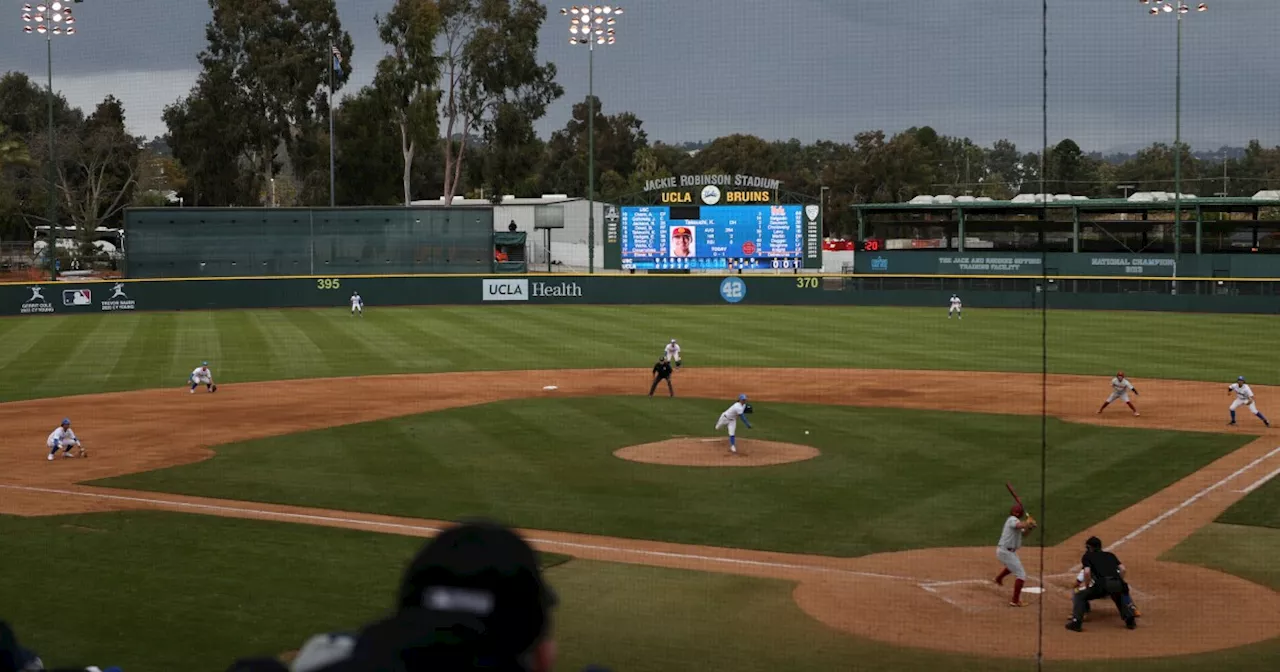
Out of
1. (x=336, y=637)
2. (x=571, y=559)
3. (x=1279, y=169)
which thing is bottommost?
(x=571, y=559)

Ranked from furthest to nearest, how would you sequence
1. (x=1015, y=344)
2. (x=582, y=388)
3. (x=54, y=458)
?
1. (x=1015, y=344)
2. (x=582, y=388)
3. (x=54, y=458)

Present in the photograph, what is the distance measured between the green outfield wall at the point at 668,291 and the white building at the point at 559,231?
619 inches

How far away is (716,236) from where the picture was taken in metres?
67.8

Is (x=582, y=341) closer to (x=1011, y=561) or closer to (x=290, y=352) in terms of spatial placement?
(x=290, y=352)

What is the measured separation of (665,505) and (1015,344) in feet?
104

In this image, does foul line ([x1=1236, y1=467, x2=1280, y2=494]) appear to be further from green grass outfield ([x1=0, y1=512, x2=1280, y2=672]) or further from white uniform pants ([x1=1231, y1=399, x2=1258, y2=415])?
white uniform pants ([x1=1231, y1=399, x2=1258, y2=415])

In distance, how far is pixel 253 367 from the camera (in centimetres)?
4172

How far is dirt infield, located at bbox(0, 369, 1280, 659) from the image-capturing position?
14.8m

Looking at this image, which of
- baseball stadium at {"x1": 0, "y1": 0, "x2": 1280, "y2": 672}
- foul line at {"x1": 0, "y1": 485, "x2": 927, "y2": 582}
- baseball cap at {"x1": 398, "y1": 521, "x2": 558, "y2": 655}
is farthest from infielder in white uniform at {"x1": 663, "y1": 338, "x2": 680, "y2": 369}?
baseball cap at {"x1": 398, "y1": 521, "x2": 558, "y2": 655}

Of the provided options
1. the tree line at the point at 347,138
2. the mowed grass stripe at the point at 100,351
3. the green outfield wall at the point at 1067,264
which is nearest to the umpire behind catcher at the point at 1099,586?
the mowed grass stripe at the point at 100,351

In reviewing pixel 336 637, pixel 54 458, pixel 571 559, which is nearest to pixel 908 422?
pixel 571 559

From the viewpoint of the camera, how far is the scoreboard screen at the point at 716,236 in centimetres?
6738

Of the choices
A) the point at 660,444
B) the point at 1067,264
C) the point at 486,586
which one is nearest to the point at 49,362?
the point at 660,444

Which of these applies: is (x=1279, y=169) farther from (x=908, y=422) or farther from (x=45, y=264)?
(x=45, y=264)
